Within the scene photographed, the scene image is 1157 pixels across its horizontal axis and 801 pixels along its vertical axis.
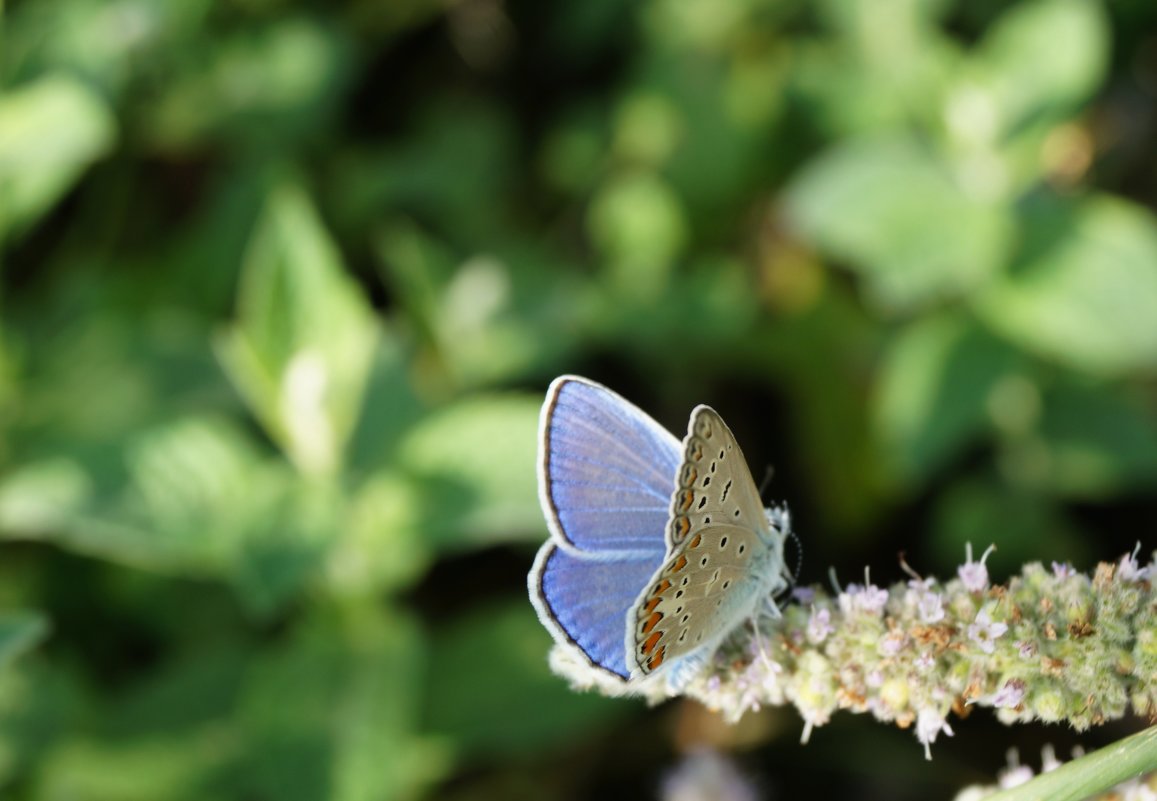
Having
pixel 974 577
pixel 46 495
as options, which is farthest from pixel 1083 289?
pixel 46 495

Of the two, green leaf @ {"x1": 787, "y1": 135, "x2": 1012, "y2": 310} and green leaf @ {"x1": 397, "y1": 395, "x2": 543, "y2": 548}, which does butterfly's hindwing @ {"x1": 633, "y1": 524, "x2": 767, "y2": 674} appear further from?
green leaf @ {"x1": 787, "y1": 135, "x2": 1012, "y2": 310}

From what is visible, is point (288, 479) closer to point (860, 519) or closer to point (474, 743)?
point (474, 743)

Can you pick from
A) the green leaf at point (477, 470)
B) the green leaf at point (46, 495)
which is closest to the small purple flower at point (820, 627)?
the green leaf at point (477, 470)

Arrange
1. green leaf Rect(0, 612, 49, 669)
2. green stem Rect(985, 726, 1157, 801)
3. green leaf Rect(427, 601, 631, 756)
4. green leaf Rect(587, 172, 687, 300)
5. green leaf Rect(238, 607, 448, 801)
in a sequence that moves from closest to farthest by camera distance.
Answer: green stem Rect(985, 726, 1157, 801) → green leaf Rect(0, 612, 49, 669) → green leaf Rect(238, 607, 448, 801) → green leaf Rect(427, 601, 631, 756) → green leaf Rect(587, 172, 687, 300)

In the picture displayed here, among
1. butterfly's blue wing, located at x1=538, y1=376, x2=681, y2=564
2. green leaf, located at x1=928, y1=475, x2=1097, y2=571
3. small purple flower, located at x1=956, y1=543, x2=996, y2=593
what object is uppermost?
butterfly's blue wing, located at x1=538, y1=376, x2=681, y2=564

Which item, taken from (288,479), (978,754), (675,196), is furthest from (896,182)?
(288,479)

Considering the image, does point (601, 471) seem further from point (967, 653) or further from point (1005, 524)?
point (1005, 524)

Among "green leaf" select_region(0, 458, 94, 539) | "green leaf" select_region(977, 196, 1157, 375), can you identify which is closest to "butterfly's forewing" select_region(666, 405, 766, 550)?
"green leaf" select_region(0, 458, 94, 539)

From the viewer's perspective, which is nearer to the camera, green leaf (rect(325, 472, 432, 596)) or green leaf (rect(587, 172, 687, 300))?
green leaf (rect(325, 472, 432, 596))
